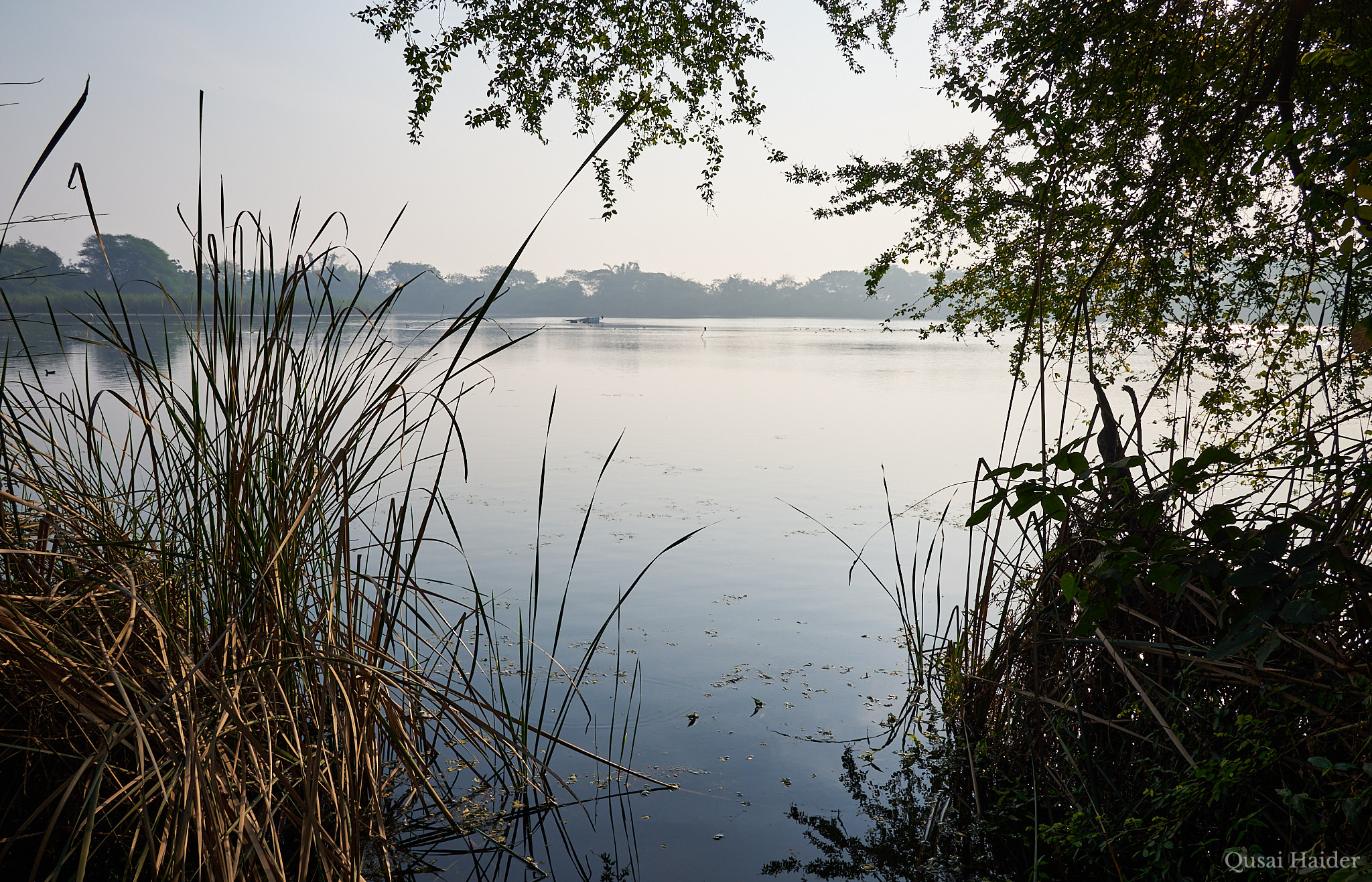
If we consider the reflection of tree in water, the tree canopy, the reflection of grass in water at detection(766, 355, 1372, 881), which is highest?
the tree canopy

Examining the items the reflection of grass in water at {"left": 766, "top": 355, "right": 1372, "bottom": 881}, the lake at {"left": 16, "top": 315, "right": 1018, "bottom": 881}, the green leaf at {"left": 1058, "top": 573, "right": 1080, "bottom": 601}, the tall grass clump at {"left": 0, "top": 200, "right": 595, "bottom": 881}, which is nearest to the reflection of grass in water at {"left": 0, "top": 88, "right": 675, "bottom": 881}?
the tall grass clump at {"left": 0, "top": 200, "right": 595, "bottom": 881}

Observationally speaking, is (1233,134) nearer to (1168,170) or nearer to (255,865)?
(1168,170)

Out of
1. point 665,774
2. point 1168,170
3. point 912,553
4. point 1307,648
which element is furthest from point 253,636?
point 912,553

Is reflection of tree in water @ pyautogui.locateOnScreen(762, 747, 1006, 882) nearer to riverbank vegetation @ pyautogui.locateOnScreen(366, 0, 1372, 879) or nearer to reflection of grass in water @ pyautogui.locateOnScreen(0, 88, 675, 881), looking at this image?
riverbank vegetation @ pyautogui.locateOnScreen(366, 0, 1372, 879)

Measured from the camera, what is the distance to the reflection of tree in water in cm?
241

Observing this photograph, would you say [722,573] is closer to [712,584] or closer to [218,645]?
[712,584]

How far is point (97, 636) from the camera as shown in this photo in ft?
5.01

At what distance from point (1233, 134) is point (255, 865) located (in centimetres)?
355

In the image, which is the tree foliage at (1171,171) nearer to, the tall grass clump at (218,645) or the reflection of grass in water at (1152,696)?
the reflection of grass in water at (1152,696)

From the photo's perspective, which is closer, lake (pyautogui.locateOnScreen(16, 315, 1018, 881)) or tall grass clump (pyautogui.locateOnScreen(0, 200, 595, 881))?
tall grass clump (pyautogui.locateOnScreen(0, 200, 595, 881))

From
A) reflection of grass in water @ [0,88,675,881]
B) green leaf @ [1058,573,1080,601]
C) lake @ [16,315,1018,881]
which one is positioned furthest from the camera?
lake @ [16,315,1018,881]

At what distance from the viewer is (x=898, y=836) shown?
8.44 feet

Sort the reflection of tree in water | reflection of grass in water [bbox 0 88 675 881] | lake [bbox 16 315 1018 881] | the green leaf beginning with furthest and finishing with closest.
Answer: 1. lake [bbox 16 315 1018 881]
2. the reflection of tree in water
3. the green leaf
4. reflection of grass in water [bbox 0 88 675 881]

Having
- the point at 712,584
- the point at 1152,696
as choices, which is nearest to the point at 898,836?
the point at 1152,696
